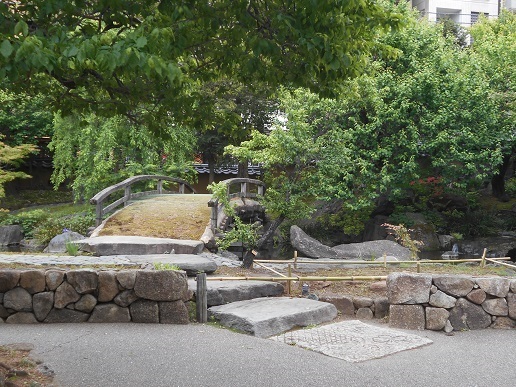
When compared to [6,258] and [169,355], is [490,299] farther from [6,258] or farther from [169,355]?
[6,258]

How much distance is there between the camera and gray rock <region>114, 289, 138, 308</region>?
25.8ft

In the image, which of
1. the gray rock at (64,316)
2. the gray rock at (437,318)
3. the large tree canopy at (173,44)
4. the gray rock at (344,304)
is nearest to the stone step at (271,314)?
the gray rock at (344,304)

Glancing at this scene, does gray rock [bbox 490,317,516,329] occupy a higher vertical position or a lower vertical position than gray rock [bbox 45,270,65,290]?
lower

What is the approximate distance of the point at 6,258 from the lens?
10.9m

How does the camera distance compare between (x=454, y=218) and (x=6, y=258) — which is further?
(x=454, y=218)

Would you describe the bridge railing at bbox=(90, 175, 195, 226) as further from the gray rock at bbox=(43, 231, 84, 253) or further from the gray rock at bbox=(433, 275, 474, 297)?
the gray rock at bbox=(433, 275, 474, 297)

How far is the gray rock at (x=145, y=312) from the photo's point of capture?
7844 millimetres

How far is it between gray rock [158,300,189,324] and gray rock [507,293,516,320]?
15.7 feet

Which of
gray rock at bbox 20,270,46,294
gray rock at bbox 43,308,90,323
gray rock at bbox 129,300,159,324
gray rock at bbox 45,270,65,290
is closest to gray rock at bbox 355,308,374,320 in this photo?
gray rock at bbox 129,300,159,324

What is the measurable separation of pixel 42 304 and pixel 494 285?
6.39 m

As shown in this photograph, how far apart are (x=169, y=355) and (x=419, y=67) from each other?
52.2 feet

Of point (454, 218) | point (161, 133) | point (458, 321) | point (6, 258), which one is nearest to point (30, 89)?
point (161, 133)

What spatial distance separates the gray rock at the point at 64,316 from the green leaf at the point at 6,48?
198 inches

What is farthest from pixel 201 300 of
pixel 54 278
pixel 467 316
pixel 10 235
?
pixel 10 235
